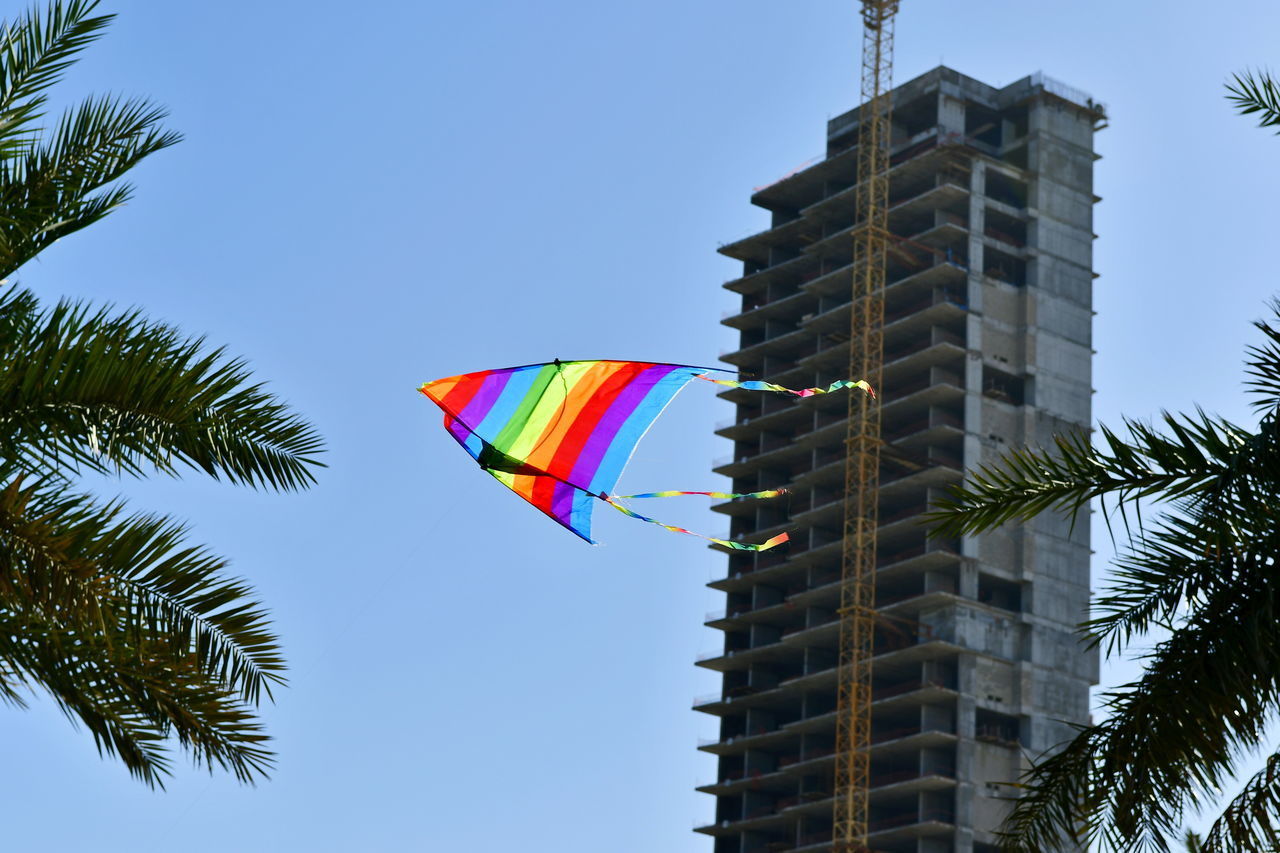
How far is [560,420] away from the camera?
23.6 metres

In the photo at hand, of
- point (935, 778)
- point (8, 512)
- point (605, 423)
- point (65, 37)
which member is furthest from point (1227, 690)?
point (935, 778)

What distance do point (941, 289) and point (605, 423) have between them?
111849mm

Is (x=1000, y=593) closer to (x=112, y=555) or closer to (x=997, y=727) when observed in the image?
(x=997, y=727)

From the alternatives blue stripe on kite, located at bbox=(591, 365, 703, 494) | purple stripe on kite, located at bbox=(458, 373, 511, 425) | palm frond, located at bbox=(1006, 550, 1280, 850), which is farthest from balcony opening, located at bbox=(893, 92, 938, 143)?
palm frond, located at bbox=(1006, 550, 1280, 850)

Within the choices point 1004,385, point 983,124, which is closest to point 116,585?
point 1004,385

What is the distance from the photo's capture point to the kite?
23016 mm

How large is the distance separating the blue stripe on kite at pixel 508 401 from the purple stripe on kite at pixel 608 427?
38.9 inches

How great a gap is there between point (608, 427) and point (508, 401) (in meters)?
→ 1.30

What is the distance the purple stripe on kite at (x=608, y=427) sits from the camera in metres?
23.2

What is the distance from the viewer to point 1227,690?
679 inches

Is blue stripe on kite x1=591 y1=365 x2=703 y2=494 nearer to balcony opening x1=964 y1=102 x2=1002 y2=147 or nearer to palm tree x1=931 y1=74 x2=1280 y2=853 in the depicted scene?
palm tree x1=931 y1=74 x2=1280 y2=853

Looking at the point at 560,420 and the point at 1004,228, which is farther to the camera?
the point at 1004,228

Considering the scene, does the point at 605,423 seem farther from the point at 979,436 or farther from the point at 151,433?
the point at 979,436

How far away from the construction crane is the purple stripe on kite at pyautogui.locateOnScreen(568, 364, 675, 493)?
3774 inches
